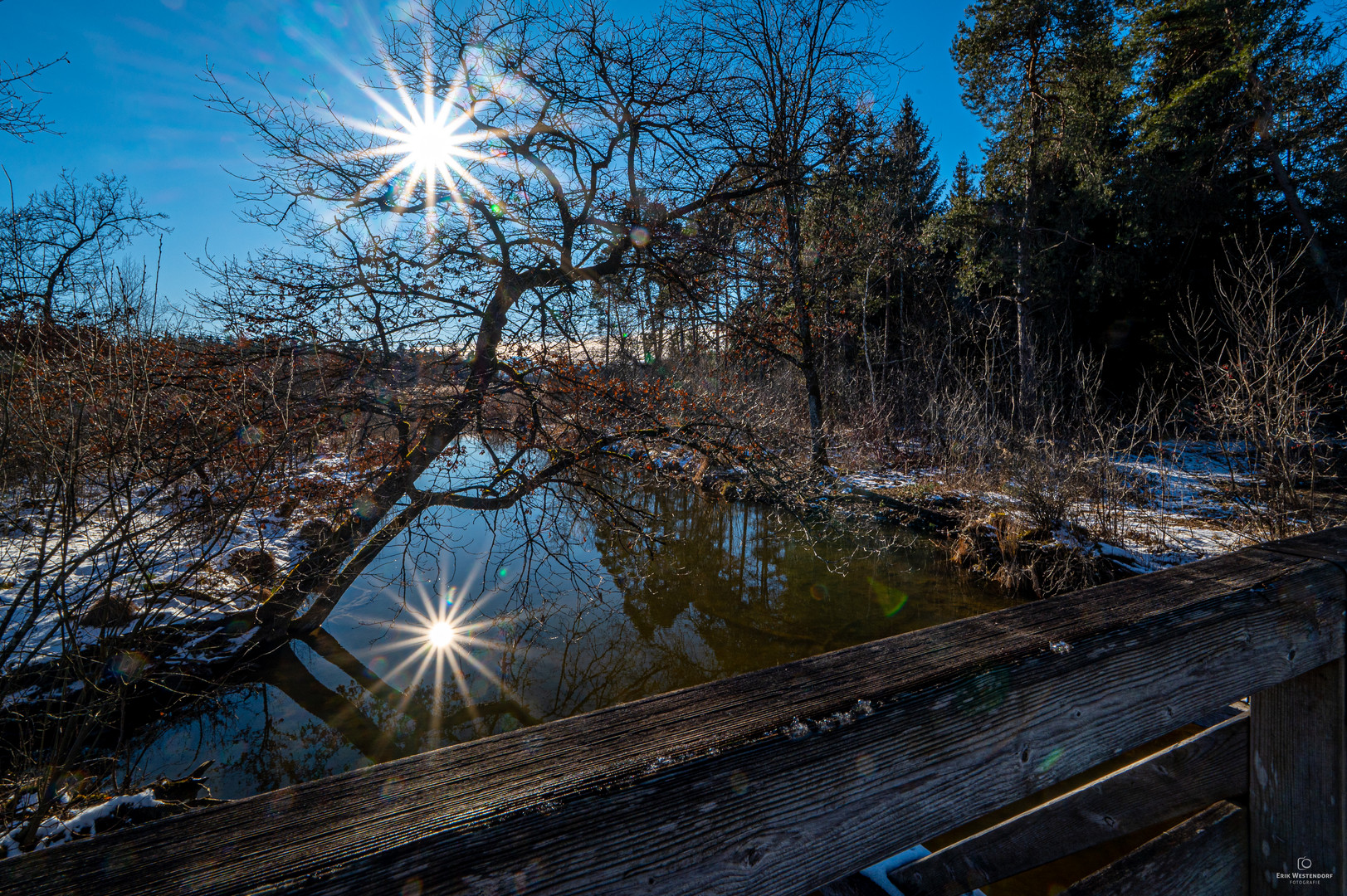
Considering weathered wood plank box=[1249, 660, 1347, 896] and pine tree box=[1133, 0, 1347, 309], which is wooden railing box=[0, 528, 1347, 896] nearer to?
weathered wood plank box=[1249, 660, 1347, 896]

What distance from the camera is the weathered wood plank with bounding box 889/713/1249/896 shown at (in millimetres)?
1100

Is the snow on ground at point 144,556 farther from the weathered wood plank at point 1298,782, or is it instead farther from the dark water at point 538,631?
the weathered wood plank at point 1298,782

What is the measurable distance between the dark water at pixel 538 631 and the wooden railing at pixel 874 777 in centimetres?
413

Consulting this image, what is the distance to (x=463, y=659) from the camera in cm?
593

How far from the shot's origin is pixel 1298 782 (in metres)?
1.05

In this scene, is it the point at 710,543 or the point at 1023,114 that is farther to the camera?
the point at 1023,114

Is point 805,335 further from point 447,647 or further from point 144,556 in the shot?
point 144,556

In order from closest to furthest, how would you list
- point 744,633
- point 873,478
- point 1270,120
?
point 744,633, point 873,478, point 1270,120

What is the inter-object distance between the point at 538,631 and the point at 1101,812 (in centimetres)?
592

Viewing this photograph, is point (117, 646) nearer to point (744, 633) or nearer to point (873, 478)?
point (744, 633)

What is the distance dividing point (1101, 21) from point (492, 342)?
14.8m

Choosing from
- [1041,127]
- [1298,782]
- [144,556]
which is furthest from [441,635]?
[1041,127]

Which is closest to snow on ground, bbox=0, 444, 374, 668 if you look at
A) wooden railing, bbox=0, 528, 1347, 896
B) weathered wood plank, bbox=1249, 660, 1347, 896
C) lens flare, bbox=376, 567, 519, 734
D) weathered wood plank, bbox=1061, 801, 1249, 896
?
lens flare, bbox=376, 567, 519, 734

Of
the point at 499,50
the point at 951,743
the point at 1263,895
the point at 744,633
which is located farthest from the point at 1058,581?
the point at 499,50
